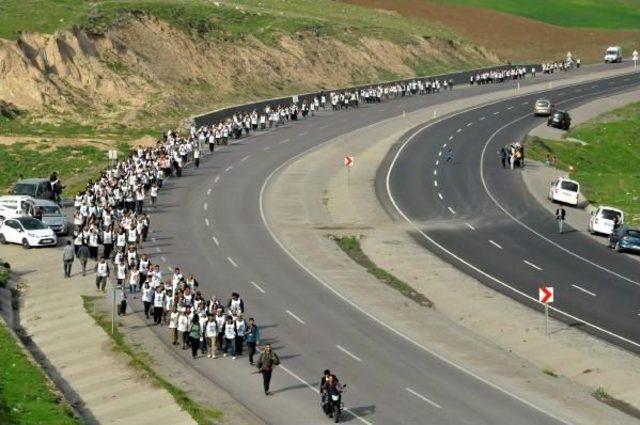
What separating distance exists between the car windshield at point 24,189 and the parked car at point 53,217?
388 cm

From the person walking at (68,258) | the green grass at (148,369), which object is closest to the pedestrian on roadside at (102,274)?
the green grass at (148,369)

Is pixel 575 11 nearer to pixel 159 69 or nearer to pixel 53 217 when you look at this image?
pixel 159 69

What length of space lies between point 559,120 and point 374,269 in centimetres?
5172

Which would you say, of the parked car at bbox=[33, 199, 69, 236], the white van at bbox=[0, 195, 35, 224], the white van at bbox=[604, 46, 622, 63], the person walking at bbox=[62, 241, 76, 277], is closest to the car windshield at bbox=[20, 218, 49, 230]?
the parked car at bbox=[33, 199, 69, 236]

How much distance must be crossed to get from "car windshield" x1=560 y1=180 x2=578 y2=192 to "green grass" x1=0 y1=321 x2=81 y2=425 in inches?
1538

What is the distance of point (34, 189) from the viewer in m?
62.7

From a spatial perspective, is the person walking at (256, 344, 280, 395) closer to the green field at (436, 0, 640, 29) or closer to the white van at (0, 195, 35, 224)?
the white van at (0, 195, 35, 224)

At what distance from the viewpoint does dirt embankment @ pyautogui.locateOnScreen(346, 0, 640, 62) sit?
157 metres

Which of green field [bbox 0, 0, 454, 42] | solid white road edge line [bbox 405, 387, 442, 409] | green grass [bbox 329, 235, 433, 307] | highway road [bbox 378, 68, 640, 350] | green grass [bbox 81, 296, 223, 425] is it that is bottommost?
highway road [bbox 378, 68, 640, 350]

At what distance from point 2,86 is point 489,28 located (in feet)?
281

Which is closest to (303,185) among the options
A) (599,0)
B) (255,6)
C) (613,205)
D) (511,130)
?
(613,205)

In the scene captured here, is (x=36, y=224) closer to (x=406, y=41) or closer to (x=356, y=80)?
(x=356, y=80)

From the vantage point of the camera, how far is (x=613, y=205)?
7512cm

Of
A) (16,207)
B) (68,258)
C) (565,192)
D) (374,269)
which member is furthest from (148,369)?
(565,192)
